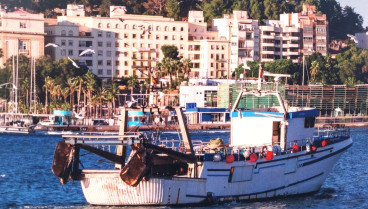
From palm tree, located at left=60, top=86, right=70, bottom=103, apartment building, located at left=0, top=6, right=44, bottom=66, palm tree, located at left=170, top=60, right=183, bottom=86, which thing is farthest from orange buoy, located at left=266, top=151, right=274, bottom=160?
apartment building, located at left=0, top=6, right=44, bottom=66

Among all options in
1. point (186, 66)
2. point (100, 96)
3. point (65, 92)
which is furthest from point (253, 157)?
point (186, 66)

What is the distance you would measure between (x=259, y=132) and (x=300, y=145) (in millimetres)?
2163

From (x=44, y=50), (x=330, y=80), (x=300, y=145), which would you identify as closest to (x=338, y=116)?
(x=330, y=80)

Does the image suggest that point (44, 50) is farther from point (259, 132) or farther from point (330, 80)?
point (259, 132)

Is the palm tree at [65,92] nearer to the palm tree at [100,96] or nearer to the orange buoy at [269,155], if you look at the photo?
the palm tree at [100,96]

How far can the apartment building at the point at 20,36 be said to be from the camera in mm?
178250

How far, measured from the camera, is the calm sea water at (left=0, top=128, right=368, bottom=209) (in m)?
50.0

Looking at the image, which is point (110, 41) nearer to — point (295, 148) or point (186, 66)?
point (186, 66)

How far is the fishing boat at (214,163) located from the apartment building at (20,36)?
418 feet

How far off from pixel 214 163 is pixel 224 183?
107 centimetres

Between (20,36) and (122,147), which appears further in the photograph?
(20,36)

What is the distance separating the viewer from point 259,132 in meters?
52.0

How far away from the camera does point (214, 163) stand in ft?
154

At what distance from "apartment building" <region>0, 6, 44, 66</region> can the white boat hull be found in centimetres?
12898
